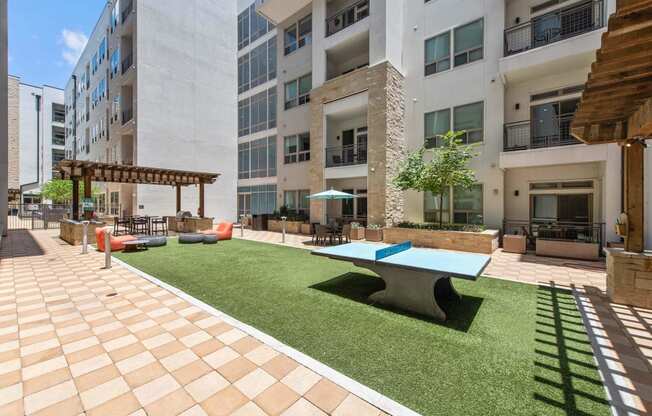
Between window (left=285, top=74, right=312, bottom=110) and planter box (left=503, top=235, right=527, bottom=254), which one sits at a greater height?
window (left=285, top=74, right=312, bottom=110)

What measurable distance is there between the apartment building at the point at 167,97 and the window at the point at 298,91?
293 inches

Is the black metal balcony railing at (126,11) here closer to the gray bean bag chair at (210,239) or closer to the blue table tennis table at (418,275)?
the gray bean bag chair at (210,239)

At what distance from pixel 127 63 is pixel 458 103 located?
78.8ft

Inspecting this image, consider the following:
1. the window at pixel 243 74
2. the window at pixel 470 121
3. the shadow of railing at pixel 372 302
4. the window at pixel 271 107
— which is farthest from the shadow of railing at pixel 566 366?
the window at pixel 243 74

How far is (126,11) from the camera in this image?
67.2 ft

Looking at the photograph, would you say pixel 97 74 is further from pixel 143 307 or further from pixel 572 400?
pixel 572 400

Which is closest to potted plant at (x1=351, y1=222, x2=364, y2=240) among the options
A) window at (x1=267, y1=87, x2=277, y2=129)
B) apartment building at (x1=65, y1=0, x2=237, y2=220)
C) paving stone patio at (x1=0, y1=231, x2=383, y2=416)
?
paving stone patio at (x1=0, y1=231, x2=383, y2=416)

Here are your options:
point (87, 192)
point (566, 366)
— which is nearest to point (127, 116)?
point (87, 192)

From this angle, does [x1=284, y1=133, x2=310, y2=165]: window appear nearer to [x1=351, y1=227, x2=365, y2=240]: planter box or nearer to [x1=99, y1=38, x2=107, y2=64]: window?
[x1=351, y1=227, x2=365, y2=240]: planter box

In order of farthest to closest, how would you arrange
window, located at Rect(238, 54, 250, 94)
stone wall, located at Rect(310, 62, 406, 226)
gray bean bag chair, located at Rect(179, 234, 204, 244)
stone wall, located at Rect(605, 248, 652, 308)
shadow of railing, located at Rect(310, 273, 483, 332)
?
window, located at Rect(238, 54, 250, 94) < stone wall, located at Rect(310, 62, 406, 226) < gray bean bag chair, located at Rect(179, 234, 204, 244) < stone wall, located at Rect(605, 248, 652, 308) < shadow of railing, located at Rect(310, 273, 483, 332)

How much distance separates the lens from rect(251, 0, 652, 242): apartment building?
32.4 ft

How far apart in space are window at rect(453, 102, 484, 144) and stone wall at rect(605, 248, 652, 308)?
26.6ft

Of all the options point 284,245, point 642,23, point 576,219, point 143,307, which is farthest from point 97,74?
point 576,219

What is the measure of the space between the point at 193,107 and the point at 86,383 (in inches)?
902
